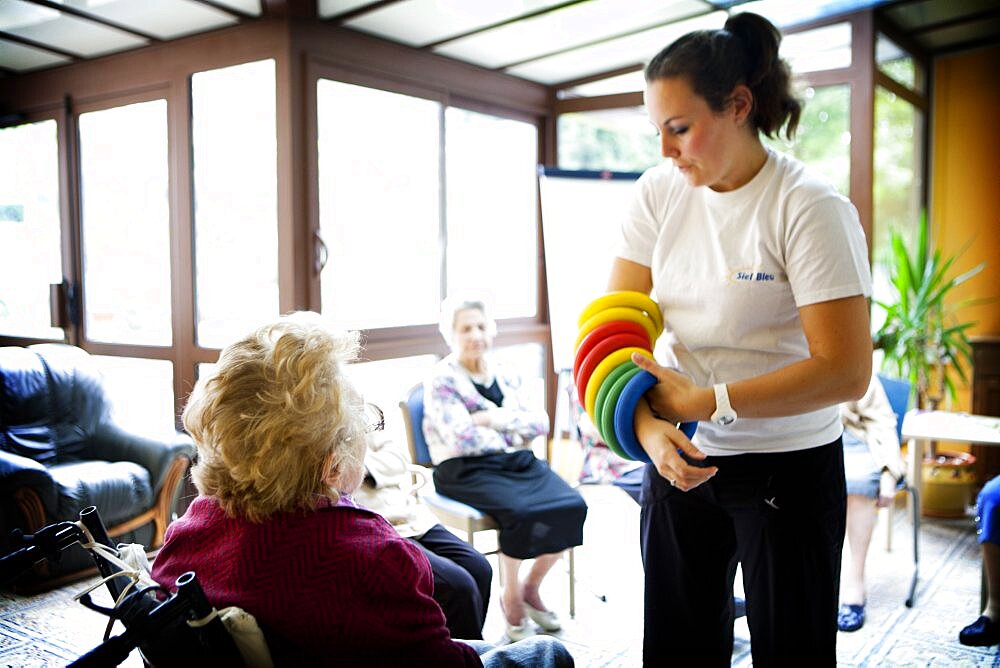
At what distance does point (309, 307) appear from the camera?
374 centimetres

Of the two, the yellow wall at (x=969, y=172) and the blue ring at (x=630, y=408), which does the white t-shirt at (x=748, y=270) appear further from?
the yellow wall at (x=969, y=172)

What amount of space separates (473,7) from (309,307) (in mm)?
1627

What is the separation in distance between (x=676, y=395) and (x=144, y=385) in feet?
11.9

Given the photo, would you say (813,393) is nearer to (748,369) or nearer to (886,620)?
(748,369)

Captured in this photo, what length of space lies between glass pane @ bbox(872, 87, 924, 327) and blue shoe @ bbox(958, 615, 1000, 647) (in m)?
2.22

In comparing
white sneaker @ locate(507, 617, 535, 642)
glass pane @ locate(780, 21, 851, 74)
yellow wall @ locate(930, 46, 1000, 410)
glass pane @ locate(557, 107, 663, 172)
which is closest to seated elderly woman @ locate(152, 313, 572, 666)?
white sneaker @ locate(507, 617, 535, 642)

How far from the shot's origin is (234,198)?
3.88m

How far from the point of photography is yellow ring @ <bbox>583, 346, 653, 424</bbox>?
129 cm

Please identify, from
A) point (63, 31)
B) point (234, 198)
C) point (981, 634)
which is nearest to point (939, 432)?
point (981, 634)

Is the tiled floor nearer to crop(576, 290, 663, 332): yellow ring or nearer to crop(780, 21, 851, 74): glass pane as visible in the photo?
crop(576, 290, 663, 332): yellow ring

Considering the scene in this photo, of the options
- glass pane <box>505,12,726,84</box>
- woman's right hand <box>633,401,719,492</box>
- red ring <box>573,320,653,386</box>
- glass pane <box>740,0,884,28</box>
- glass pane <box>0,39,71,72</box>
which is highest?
glass pane <box>740,0,884,28</box>

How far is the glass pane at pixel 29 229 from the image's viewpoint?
3.02 metres

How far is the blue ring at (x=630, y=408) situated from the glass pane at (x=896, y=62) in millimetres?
4014

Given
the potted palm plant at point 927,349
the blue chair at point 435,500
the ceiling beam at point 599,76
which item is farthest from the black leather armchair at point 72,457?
the potted palm plant at point 927,349
